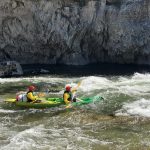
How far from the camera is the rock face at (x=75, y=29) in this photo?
33844 millimetres

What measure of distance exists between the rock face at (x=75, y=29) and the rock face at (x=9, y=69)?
3.29 metres

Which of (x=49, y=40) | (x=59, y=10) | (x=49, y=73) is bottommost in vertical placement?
(x=49, y=73)

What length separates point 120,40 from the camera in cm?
3444

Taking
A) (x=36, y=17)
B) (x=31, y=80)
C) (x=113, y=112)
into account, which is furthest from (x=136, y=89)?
(x=36, y=17)

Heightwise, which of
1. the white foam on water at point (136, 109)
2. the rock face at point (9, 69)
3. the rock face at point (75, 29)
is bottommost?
the rock face at point (9, 69)

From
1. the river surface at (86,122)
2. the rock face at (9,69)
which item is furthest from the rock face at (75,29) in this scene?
the river surface at (86,122)

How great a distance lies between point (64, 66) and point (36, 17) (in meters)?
4.69

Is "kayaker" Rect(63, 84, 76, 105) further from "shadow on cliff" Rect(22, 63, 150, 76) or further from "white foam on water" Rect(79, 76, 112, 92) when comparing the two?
"shadow on cliff" Rect(22, 63, 150, 76)

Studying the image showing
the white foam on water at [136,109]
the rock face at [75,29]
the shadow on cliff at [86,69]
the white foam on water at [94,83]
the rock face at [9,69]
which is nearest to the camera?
the white foam on water at [136,109]

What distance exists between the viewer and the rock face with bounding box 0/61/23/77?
1259 inches

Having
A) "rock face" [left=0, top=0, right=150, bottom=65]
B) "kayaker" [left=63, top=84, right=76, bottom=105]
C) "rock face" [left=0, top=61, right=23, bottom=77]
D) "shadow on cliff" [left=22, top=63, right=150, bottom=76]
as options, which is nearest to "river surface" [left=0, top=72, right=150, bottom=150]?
"kayaker" [left=63, top=84, right=76, bottom=105]

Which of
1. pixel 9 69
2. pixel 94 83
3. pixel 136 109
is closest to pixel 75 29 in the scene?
pixel 9 69

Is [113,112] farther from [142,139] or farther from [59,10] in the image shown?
[59,10]

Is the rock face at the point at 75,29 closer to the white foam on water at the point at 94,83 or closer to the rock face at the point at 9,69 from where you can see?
the rock face at the point at 9,69
